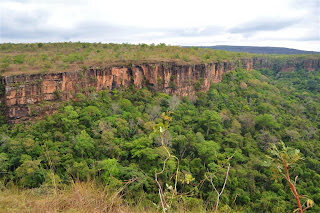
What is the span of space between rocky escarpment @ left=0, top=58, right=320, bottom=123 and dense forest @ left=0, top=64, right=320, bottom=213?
3.70 ft

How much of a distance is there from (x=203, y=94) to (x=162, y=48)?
1335 centimetres

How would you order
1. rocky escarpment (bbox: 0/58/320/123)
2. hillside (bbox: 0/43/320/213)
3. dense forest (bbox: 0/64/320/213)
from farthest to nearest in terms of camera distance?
1. rocky escarpment (bbox: 0/58/320/123)
2. dense forest (bbox: 0/64/320/213)
3. hillside (bbox: 0/43/320/213)

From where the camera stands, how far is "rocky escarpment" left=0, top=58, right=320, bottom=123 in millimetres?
18969

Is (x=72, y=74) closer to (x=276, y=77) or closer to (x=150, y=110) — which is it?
(x=150, y=110)

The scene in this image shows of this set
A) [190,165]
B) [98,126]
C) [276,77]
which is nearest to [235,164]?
[190,165]

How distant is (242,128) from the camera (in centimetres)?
2419

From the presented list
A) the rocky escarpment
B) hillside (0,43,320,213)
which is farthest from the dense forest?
the rocky escarpment

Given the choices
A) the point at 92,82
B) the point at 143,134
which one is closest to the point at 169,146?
the point at 143,134

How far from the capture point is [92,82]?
24.4 metres

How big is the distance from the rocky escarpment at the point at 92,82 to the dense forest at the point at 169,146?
113 cm

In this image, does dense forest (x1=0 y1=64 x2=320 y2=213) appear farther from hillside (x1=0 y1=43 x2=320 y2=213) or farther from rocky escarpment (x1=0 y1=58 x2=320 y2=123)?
rocky escarpment (x1=0 y1=58 x2=320 y2=123)

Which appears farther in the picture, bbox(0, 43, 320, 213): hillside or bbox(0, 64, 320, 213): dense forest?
bbox(0, 64, 320, 213): dense forest

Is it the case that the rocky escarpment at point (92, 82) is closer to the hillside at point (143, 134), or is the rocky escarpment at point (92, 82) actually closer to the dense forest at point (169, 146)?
the hillside at point (143, 134)

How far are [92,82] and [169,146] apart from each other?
38.9ft
